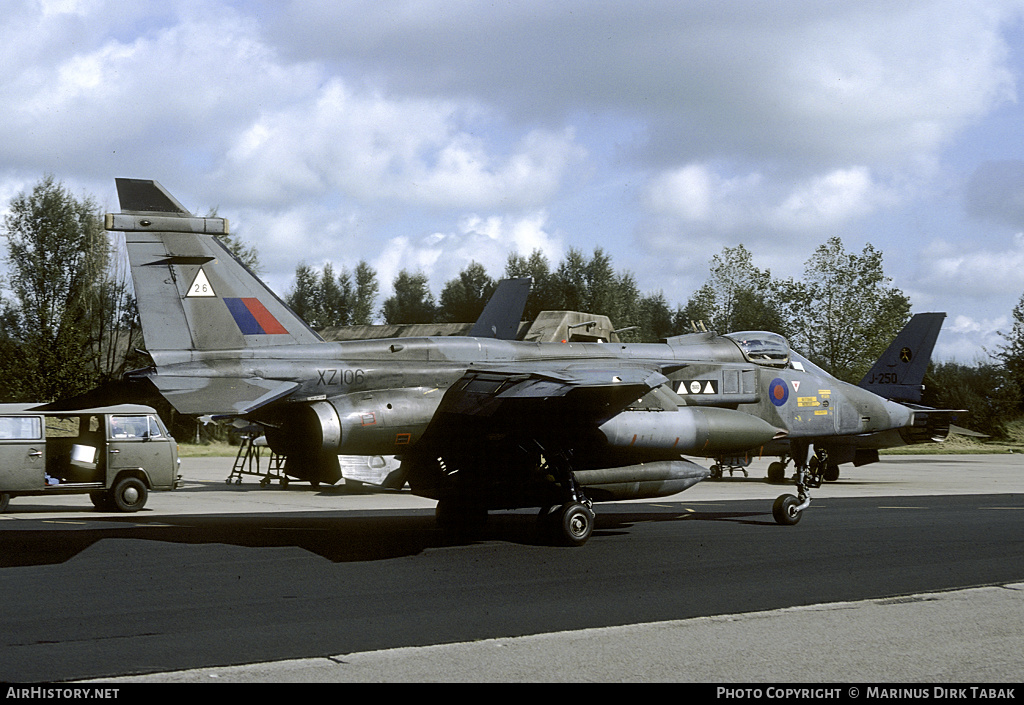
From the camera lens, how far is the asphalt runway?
248 inches

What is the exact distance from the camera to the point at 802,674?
19.7 ft

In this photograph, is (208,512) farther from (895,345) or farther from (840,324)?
(840,324)

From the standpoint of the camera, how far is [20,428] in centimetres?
1617

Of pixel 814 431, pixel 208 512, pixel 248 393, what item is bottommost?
pixel 208 512

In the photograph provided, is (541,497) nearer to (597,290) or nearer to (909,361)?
(909,361)

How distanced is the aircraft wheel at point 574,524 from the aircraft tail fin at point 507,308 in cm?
1350

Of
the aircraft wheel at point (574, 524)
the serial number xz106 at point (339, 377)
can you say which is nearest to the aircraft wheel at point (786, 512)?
the aircraft wheel at point (574, 524)

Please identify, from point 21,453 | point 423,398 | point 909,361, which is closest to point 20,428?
point 21,453

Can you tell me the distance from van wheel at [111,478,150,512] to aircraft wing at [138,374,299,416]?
23.2 ft

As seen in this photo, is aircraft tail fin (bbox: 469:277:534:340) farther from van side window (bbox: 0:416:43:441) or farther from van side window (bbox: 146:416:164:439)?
van side window (bbox: 0:416:43:441)

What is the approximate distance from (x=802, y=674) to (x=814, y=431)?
35.1ft

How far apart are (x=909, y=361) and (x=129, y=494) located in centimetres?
2489

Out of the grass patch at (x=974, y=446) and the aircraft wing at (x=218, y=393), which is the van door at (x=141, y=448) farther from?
the grass patch at (x=974, y=446)
